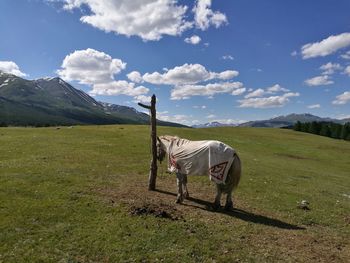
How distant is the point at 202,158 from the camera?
17312 millimetres

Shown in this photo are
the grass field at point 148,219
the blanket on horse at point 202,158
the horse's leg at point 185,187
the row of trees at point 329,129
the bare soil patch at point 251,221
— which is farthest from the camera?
the row of trees at point 329,129

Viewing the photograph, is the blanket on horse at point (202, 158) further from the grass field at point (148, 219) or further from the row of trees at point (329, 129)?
the row of trees at point (329, 129)

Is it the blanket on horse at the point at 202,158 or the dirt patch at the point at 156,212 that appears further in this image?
the blanket on horse at the point at 202,158

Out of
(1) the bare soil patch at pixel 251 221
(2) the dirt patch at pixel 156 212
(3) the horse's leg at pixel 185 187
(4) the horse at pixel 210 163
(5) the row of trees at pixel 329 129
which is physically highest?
(5) the row of trees at pixel 329 129

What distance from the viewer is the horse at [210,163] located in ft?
54.9

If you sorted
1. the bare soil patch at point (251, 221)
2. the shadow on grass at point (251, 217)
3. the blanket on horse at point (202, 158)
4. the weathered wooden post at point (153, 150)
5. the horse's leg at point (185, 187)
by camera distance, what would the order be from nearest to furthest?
the bare soil patch at point (251, 221) < the shadow on grass at point (251, 217) < the blanket on horse at point (202, 158) < the horse's leg at point (185, 187) < the weathered wooden post at point (153, 150)

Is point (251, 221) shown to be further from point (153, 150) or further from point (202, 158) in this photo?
point (153, 150)

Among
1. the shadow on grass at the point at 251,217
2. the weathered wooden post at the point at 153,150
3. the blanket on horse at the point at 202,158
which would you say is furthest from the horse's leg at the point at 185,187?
the weathered wooden post at the point at 153,150

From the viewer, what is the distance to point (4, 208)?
565 inches

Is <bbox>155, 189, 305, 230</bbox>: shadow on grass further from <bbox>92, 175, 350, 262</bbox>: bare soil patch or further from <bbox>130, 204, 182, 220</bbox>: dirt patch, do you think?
<bbox>130, 204, 182, 220</bbox>: dirt patch

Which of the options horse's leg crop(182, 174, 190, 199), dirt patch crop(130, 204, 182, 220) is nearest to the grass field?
dirt patch crop(130, 204, 182, 220)

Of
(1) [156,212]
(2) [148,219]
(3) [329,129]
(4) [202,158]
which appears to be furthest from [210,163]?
(3) [329,129]

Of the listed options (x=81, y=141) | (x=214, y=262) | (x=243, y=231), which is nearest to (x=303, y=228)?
(x=243, y=231)

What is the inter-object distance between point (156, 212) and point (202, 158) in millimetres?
3909
